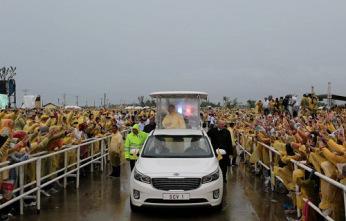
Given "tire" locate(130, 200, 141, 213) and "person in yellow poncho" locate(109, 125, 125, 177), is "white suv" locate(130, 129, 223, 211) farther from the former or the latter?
"person in yellow poncho" locate(109, 125, 125, 177)

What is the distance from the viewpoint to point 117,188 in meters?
12.0

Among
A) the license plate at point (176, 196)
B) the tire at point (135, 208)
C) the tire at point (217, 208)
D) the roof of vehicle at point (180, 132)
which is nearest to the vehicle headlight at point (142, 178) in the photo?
the license plate at point (176, 196)

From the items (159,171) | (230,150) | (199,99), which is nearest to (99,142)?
(199,99)

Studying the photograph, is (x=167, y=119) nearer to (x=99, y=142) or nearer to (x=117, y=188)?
(x=99, y=142)

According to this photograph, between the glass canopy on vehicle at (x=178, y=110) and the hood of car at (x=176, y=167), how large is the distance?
5708mm

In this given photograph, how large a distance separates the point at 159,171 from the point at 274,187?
3488 mm

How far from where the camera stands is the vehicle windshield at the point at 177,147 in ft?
32.6

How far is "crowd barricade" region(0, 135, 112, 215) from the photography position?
28.5 feet

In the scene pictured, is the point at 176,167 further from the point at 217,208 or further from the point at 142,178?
the point at 217,208

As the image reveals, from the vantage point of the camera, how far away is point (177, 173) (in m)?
8.84

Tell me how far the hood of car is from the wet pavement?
2.58 feet

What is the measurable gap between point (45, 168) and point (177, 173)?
3422 mm

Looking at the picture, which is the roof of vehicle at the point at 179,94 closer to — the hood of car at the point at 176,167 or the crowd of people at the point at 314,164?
the crowd of people at the point at 314,164

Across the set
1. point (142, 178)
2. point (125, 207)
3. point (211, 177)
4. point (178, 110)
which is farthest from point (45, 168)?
point (178, 110)
